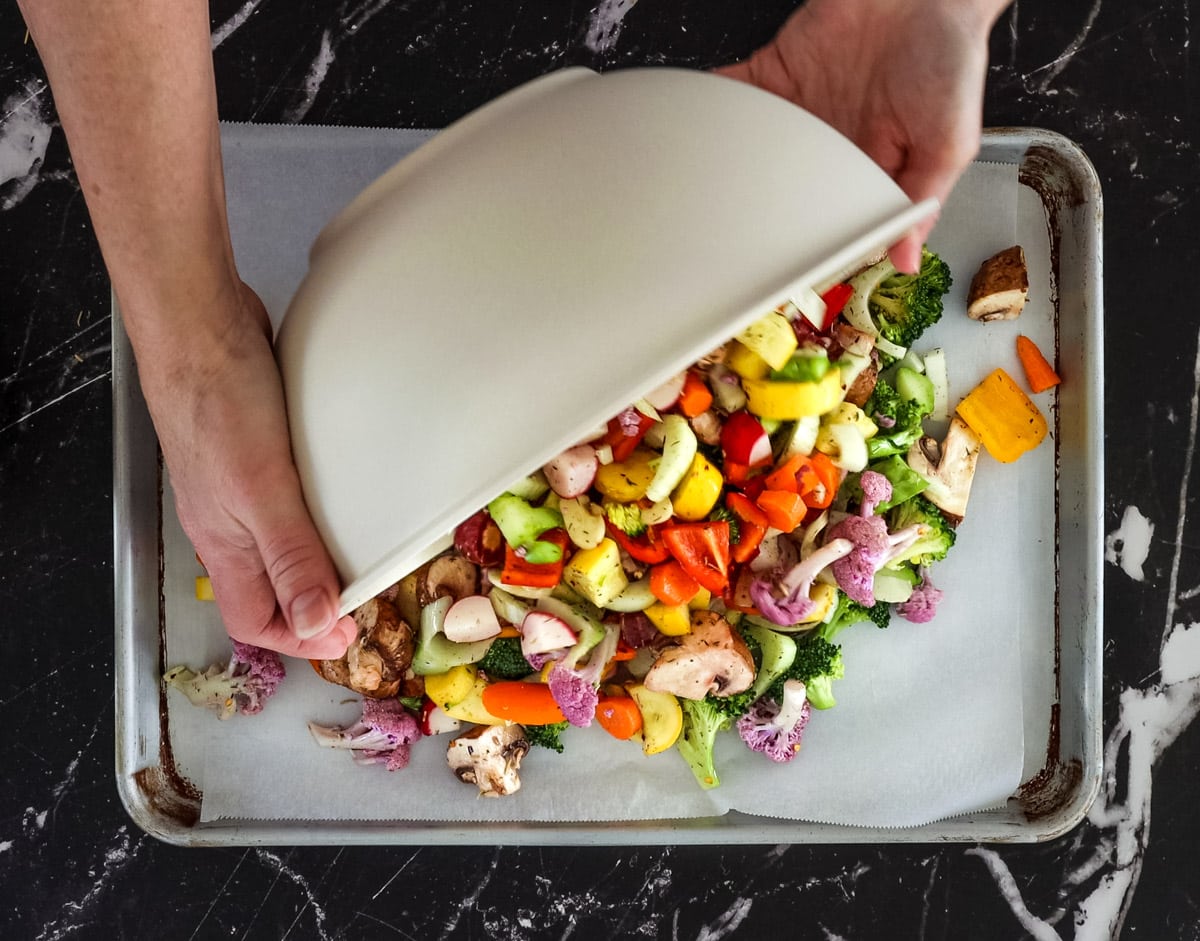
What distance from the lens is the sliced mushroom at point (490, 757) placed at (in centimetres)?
133

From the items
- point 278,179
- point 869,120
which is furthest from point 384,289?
point 278,179

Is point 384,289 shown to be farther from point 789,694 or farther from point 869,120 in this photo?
point 789,694

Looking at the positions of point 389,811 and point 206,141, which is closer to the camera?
point 206,141

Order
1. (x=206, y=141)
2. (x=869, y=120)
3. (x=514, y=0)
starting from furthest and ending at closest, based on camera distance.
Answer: (x=514, y=0) < (x=869, y=120) < (x=206, y=141)

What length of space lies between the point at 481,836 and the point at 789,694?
493 mm

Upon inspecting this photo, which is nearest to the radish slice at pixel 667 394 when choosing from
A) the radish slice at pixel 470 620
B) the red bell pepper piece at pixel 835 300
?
the red bell pepper piece at pixel 835 300

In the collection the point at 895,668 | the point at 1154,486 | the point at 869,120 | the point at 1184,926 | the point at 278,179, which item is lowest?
the point at 1184,926

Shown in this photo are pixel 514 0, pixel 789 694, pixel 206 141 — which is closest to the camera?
pixel 206 141

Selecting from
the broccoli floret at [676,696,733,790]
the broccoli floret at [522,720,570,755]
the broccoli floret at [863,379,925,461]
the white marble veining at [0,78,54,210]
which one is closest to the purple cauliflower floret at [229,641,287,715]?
the broccoli floret at [522,720,570,755]

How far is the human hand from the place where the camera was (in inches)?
41.3

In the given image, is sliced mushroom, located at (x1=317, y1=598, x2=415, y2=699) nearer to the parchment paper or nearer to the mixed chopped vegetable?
the mixed chopped vegetable

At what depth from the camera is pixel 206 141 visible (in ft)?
2.95

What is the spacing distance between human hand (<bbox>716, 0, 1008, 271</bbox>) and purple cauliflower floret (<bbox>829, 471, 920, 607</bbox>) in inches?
15.2

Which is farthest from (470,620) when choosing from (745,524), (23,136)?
(23,136)
